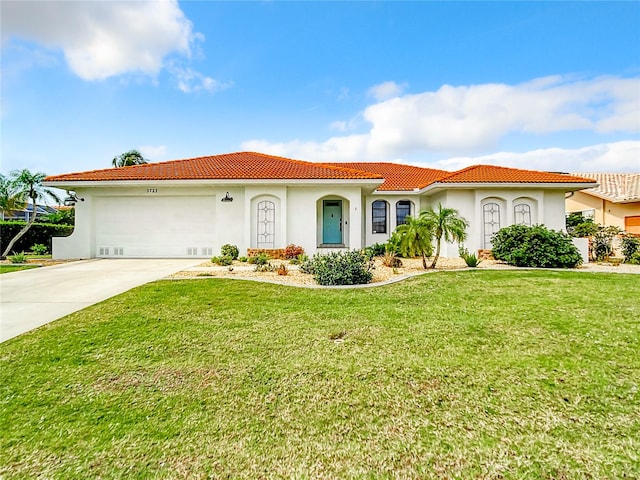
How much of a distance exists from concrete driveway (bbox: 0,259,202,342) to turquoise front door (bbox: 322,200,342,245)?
886 centimetres

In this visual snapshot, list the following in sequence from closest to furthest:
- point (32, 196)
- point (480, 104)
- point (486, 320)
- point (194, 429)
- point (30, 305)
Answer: point (194, 429), point (486, 320), point (30, 305), point (32, 196), point (480, 104)

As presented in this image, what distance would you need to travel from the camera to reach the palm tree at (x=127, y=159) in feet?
109

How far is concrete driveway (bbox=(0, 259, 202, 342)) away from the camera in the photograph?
5.90 metres

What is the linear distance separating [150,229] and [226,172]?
195 inches

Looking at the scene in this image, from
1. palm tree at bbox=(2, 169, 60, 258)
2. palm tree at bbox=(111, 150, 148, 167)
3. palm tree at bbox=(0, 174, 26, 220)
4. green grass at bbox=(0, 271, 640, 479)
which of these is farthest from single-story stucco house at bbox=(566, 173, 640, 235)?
palm tree at bbox=(111, 150, 148, 167)

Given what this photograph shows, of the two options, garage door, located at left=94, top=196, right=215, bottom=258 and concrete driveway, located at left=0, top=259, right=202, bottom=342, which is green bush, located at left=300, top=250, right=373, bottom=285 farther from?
garage door, located at left=94, top=196, right=215, bottom=258

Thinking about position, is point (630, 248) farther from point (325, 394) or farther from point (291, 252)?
point (325, 394)

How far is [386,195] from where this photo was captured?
19.0 meters

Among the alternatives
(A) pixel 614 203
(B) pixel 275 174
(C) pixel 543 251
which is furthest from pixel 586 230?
(B) pixel 275 174

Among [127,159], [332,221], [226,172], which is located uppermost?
[127,159]

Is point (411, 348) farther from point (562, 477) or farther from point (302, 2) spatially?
point (302, 2)

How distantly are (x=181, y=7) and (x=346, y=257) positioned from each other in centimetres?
1130

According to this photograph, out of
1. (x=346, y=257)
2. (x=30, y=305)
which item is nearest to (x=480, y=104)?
(x=346, y=257)

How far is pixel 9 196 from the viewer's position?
592 inches
